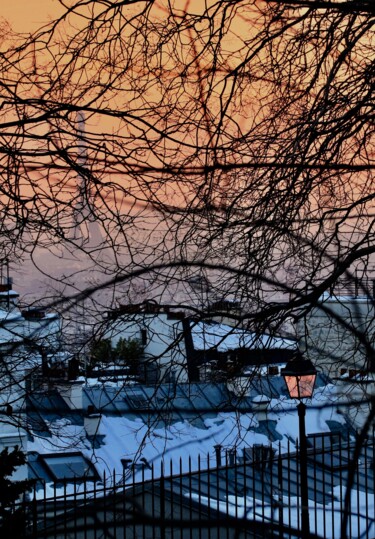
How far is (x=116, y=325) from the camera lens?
16.4 feet

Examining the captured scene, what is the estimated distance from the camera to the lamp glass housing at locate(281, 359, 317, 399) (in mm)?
6168

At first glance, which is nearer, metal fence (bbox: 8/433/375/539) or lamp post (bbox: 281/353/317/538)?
metal fence (bbox: 8/433/375/539)

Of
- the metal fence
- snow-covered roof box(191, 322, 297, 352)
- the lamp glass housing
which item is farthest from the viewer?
the lamp glass housing

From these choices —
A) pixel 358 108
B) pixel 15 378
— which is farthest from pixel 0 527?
pixel 358 108

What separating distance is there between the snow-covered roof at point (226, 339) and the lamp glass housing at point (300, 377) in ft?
2.99

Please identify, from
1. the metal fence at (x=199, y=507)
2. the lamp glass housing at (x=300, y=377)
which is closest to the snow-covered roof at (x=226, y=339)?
the metal fence at (x=199, y=507)

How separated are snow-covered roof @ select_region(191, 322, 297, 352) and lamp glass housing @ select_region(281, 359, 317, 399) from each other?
91 cm

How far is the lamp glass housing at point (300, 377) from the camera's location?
243 inches

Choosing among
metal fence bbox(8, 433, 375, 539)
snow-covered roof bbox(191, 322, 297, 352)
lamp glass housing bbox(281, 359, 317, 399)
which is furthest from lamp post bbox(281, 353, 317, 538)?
snow-covered roof bbox(191, 322, 297, 352)

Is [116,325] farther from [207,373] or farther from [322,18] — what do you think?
[322,18]

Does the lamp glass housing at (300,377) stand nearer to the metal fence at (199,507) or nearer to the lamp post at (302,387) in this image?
the lamp post at (302,387)

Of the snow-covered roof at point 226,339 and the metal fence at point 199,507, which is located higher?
the snow-covered roof at point 226,339

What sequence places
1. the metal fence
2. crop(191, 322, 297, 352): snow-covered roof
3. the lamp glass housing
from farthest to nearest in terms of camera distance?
the lamp glass housing < the metal fence < crop(191, 322, 297, 352): snow-covered roof

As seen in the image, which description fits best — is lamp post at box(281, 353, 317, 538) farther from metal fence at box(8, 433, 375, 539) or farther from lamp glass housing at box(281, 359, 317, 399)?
metal fence at box(8, 433, 375, 539)
